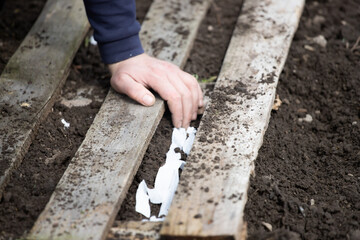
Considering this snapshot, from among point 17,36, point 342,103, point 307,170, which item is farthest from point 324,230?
point 17,36

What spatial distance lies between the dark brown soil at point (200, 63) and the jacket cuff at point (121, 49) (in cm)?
36

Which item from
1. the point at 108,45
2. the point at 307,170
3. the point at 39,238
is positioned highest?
the point at 108,45

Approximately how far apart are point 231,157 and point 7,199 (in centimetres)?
97

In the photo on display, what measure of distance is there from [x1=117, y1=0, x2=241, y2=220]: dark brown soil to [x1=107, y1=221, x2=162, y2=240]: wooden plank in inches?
4.9

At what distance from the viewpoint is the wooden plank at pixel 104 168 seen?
2004mm

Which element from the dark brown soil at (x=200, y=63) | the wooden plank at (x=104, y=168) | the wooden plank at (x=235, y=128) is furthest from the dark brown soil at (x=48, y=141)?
the wooden plank at (x=235, y=128)

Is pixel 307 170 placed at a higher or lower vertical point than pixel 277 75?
lower

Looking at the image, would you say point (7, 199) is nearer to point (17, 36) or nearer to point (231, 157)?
point (231, 157)

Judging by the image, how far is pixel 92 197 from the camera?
2.11 meters

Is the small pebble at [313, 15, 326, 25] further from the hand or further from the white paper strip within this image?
the white paper strip

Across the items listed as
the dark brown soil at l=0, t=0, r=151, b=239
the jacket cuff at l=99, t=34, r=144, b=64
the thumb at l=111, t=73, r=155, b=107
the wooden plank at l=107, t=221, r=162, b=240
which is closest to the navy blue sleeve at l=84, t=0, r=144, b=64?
the jacket cuff at l=99, t=34, r=144, b=64

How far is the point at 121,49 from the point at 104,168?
705mm

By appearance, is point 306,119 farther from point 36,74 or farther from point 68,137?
point 36,74

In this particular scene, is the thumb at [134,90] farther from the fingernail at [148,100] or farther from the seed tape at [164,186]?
the seed tape at [164,186]
